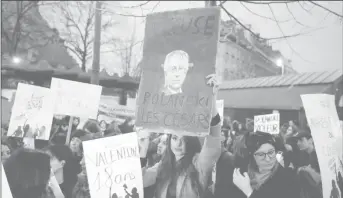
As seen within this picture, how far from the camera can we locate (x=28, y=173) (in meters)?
2.58

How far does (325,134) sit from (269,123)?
9.86ft

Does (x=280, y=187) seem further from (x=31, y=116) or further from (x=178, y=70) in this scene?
(x=31, y=116)

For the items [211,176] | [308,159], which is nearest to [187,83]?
[211,176]

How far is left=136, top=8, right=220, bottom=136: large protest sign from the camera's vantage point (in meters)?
2.47

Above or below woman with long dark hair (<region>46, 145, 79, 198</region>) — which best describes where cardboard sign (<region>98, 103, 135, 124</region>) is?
above

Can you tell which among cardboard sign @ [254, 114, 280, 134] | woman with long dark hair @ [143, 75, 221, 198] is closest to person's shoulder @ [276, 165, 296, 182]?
woman with long dark hair @ [143, 75, 221, 198]

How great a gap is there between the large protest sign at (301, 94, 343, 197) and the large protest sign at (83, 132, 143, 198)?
64.1 inches

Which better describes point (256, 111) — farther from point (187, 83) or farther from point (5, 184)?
point (5, 184)

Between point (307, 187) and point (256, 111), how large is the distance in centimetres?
1077

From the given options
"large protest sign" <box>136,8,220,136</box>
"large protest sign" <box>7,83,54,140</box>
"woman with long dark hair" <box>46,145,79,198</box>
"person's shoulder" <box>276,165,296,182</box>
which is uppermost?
"large protest sign" <box>136,8,220,136</box>

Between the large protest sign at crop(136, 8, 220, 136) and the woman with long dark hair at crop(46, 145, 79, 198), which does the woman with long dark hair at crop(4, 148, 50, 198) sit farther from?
the large protest sign at crop(136, 8, 220, 136)

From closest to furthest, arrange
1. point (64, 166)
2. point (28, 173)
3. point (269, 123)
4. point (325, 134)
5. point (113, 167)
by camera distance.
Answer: point (113, 167) < point (28, 173) < point (325, 134) < point (64, 166) < point (269, 123)

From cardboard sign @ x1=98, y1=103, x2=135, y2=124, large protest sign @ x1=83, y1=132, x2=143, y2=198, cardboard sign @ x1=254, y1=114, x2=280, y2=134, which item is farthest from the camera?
cardboard sign @ x1=98, y1=103, x2=135, y2=124

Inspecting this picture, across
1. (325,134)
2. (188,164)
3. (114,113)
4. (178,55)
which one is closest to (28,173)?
(188,164)
